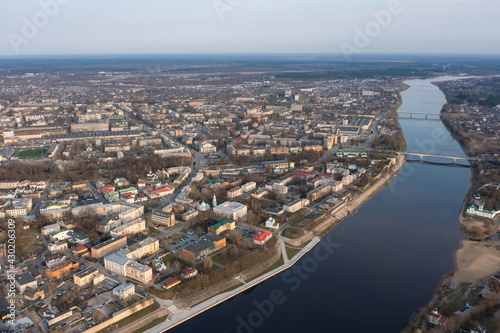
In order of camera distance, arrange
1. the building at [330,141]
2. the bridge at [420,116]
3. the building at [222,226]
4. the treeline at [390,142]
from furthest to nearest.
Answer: the bridge at [420,116] → the building at [330,141] → the treeline at [390,142] → the building at [222,226]

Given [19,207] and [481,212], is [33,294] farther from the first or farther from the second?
[481,212]

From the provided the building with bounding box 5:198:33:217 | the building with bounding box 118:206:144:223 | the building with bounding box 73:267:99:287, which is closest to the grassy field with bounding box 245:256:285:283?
the building with bounding box 73:267:99:287

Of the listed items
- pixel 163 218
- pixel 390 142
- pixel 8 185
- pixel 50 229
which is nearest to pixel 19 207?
pixel 50 229

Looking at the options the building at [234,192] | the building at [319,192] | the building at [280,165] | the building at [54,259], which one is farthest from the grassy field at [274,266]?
the building at [280,165]

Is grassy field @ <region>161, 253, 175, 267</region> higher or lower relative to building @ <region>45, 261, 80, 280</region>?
lower

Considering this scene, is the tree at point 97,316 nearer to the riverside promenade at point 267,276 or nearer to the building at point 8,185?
the riverside promenade at point 267,276

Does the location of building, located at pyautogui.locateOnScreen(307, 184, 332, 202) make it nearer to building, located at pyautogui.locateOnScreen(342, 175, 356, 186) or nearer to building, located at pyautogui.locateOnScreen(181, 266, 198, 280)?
building, located at pyautogui.locateOnScreen(342, 175, 356, 186)

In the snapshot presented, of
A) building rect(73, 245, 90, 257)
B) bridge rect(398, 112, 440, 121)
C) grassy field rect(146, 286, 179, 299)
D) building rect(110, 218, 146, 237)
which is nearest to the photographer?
grassy field rect(146, 286, 179, 299)
